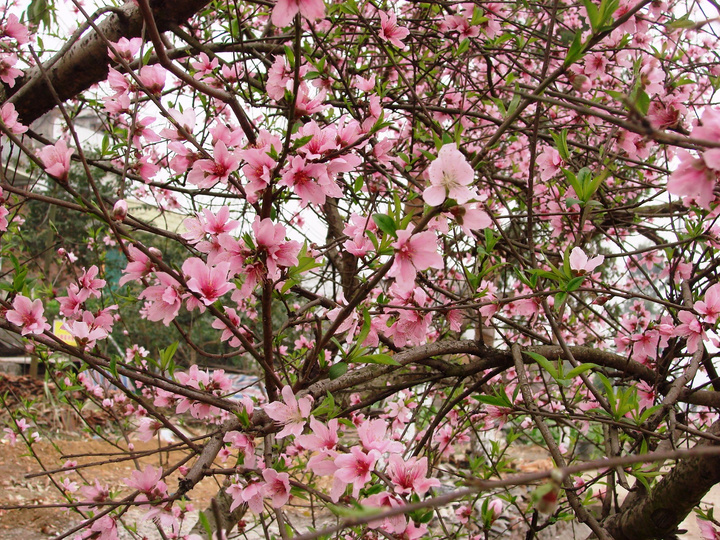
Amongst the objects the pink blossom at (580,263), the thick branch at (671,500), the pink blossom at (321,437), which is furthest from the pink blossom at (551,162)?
the pink blossom at (321,437)

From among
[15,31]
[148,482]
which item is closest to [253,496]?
[148,482]

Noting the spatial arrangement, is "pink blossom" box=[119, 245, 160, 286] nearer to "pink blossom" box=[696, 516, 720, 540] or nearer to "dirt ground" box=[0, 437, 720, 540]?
"pink blossom" box=[696, 516, 720, 540]

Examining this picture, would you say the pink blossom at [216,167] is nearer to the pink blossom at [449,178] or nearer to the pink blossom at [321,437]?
the pink blossom at [449,178]

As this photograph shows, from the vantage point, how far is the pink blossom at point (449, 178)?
88 cm

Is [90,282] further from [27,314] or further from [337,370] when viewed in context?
[337,370]

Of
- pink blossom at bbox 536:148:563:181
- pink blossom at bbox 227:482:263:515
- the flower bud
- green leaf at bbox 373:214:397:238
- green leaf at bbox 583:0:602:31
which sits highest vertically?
pink blossom at bbox 536:148:563:181

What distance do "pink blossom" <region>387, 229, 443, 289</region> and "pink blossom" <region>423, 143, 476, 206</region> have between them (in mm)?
96

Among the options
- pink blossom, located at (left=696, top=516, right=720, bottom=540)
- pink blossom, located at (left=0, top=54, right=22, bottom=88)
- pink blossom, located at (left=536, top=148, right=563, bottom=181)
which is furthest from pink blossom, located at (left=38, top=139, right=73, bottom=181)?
pink blossom, located at (left=696, top=516, right=720, bottom=540)

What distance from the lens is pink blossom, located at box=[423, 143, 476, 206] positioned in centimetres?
88

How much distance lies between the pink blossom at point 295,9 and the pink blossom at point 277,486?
94 cm

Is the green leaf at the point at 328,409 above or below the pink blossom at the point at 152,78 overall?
Answer: below

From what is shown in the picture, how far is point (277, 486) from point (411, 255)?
0.63 m

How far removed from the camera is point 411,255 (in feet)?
3.29

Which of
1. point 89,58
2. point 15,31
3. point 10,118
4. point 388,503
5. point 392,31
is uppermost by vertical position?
point 89,58
